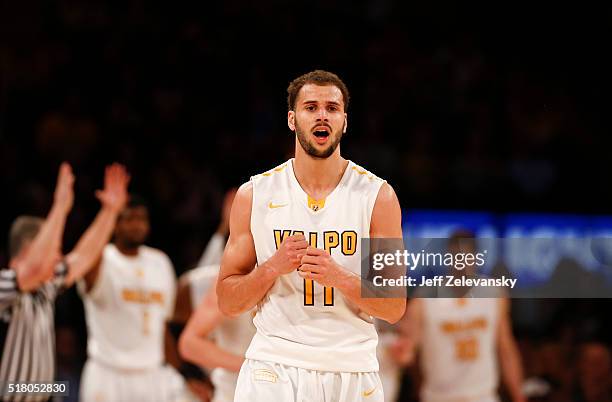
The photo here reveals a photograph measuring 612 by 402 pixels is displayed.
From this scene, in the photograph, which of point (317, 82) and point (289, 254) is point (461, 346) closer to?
point (317, 82)

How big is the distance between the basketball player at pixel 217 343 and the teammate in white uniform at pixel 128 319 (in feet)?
6.68

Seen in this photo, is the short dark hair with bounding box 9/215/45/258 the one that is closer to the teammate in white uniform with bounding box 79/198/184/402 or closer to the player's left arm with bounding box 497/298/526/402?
the teammate in white uniform with bounding box 79/198/184/402

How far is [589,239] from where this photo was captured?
944 centimetres

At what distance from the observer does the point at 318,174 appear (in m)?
4.35

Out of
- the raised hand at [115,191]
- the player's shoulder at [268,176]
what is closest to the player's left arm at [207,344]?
the player's shoulder at [268,176]

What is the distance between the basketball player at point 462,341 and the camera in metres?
8.08

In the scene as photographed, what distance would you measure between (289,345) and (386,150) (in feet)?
19.1

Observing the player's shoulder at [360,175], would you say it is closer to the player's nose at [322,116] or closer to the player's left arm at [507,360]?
the player's nose at [322,116]

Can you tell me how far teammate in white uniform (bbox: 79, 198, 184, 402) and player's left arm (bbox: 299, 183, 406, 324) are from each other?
421 centimetres

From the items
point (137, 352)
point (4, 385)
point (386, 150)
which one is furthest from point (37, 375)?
point (386, 150)

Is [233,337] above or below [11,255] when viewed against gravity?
below

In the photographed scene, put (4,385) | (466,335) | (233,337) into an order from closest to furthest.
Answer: (233,337), (4,385), (466,335)

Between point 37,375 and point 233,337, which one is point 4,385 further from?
point 233,337

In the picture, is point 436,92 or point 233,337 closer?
point 233,337
